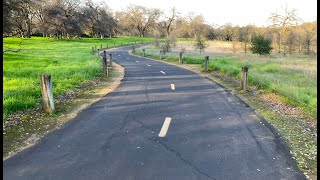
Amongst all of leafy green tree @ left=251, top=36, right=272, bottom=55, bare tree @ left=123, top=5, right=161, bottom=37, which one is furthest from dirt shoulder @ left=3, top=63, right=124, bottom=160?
bare tree @ left=123, top=5, right=161, bottom=37

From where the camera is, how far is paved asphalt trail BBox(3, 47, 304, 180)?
4.96 meters

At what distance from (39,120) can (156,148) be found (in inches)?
151

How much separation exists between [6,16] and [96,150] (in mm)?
21204

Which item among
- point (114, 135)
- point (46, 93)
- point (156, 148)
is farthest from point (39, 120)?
point (156, 148)

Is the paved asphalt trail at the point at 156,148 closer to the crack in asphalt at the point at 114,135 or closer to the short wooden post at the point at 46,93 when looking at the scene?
the crack in asphalt at the point at 114,135

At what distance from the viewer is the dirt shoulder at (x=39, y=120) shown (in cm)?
639

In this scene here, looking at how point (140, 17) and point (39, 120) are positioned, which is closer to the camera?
point (39, 120)

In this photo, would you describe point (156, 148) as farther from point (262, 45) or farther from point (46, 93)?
point (262, 45)

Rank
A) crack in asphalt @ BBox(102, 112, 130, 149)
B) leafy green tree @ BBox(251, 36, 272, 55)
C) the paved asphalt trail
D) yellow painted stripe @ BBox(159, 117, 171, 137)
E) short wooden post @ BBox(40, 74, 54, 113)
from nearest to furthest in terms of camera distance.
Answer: the paved asphalt trail, crack in asphalt @ BBox(102, 112, 130, 149), yellow painted stripe @ BBox(159, 117, 171, 137), short wooden post @ BBox(40, 74, 54, 113), leafy green tree @ BBox(251, 36, 272, 55)

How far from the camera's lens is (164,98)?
1121cm

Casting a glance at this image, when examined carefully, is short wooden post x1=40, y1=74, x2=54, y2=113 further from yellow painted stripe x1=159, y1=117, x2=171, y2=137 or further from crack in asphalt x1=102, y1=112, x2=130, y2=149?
yellow painted stripe x1=159, y1=117, x2=171, y2=137

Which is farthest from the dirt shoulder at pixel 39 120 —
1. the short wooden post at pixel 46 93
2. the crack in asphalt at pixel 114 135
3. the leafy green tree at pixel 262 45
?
the leafy green tree at pixel 262 45

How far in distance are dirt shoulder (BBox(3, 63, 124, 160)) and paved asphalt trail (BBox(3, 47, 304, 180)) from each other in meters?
0.29

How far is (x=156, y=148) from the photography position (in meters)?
6.01
